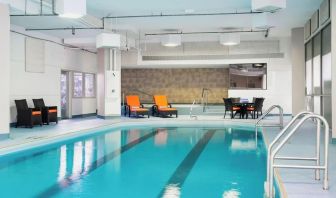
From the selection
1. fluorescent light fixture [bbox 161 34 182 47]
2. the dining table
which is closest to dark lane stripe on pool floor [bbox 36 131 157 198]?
fluorescent light fixture [bbox 161 34 182 47]

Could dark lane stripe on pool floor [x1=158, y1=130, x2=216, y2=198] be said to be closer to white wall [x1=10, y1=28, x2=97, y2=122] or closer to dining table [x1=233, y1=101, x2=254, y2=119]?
dining table [x1=233, y1=101, x2=254, y2=119]

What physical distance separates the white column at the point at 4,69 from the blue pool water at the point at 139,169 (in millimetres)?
1272

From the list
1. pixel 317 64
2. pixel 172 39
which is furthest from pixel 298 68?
pixel 172 39

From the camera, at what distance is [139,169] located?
19.4 feet

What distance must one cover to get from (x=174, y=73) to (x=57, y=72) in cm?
724

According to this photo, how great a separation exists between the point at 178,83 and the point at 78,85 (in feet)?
18.5

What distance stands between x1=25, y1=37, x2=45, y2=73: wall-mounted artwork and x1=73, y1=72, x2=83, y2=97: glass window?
3080mm

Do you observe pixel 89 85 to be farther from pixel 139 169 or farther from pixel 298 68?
pixel 139 169

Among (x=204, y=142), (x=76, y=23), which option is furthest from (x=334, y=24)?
(x=76, y=23)

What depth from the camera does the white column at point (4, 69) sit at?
27.3 ft

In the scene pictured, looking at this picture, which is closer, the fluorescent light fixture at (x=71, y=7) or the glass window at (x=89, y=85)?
the fluorescent light fixture at (x=71, y=7)

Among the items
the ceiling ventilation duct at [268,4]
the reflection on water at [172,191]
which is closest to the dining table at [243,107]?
the ceiling ventilation duct at [268,4]

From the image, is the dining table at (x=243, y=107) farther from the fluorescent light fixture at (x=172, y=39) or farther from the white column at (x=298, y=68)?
the fluorescent light fixture at (x=172, y=39)

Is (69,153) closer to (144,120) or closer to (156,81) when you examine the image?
(144,120)
